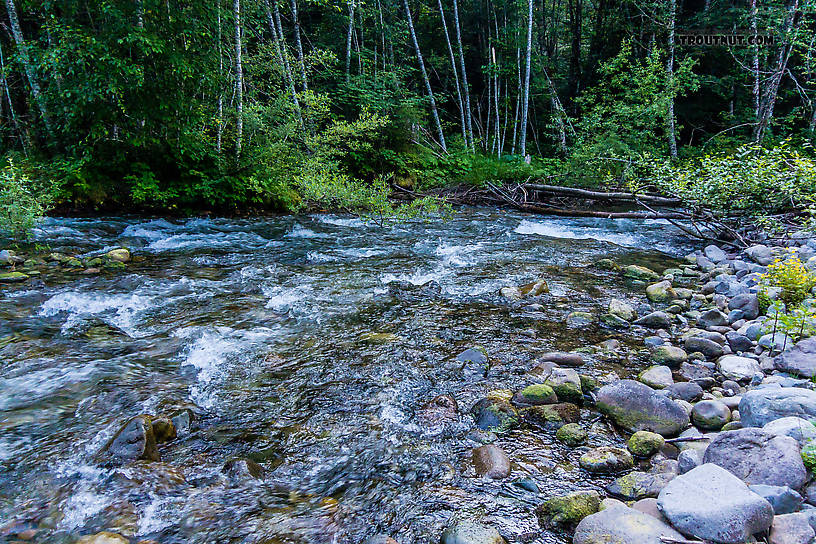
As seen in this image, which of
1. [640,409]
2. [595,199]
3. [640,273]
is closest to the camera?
[640,409]

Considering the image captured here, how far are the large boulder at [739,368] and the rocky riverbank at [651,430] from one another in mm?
12

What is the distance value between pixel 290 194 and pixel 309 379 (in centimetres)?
847

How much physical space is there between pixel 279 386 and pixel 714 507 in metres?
3.16

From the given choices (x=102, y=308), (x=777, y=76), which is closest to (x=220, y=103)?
(x=102, y=308)

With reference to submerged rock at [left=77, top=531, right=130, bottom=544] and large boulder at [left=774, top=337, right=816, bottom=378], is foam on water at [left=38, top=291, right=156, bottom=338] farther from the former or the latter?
large boulder at [left=774, top=337, right=816, bottom=378]

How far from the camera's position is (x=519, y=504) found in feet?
7.94

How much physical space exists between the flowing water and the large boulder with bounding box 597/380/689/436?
19cm

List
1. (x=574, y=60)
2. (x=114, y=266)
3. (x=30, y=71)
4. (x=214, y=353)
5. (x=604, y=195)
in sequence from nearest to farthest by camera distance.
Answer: (x=214, y=353), (x=114, y=266), (x=30, y=71), (x=604, y=195), (x=574, y=60)

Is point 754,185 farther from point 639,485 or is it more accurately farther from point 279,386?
point 279,386

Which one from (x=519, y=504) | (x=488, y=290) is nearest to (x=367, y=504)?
(x=519, y=504)

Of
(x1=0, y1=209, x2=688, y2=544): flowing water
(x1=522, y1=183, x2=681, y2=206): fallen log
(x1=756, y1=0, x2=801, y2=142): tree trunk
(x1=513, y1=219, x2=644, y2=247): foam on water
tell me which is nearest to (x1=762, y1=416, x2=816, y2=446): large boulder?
(x1=0, y1=209, x2=688, y2=544): flowing water

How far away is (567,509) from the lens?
228cm

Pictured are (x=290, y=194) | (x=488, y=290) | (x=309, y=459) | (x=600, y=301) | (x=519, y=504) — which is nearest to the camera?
(x=519, y=504)

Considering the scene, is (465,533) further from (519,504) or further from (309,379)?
(309,379)
